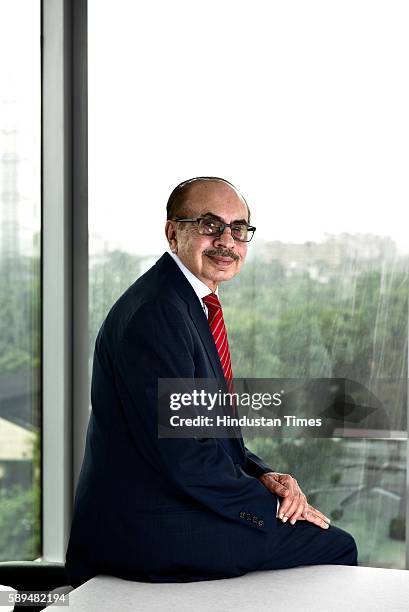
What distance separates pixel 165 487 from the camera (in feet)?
6.41

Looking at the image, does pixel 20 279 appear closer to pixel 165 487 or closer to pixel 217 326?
pixel 217 326

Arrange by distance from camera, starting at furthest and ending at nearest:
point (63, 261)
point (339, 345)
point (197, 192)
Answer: point (63, 261) < point (339, 345) < point (197, 192)

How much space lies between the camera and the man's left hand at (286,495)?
2082mm

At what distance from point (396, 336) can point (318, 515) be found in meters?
0.80

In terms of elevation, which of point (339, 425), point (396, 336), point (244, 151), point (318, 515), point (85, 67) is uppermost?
point (85, 67)

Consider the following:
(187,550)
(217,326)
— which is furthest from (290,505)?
(217,326)

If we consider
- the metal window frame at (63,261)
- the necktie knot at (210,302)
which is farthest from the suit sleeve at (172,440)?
the metal window frame at (63,261)

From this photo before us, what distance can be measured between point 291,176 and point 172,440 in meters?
1.23

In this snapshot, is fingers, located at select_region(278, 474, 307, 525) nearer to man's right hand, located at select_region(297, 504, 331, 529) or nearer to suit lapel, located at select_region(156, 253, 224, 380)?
man's right hand, located at select_region(297, 504, 331, 529)

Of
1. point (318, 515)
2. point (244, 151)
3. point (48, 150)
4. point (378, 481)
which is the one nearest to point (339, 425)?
point (378, 481)

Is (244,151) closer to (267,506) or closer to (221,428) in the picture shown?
(221,428)

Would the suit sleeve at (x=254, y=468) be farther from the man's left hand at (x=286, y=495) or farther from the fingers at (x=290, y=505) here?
the fingers at (x=290, y=505)

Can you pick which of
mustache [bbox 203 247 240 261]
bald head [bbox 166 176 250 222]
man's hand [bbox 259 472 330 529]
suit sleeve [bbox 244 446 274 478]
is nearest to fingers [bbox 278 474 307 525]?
man's hand [bbox 259 472 330 529]

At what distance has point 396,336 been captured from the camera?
2734 mm
